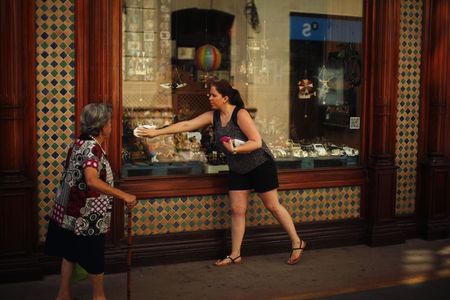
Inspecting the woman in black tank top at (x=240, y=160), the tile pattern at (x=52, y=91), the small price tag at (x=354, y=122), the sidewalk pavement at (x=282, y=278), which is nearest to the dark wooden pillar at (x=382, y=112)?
the small price tag at (x=354, y=122)

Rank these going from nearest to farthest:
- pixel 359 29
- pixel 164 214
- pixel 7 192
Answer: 1. pixel 7 192
2. pixel 164 214
3. pixel 359 29

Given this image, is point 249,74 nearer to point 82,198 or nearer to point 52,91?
point 52,91

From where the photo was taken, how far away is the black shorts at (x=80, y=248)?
478 centimetres

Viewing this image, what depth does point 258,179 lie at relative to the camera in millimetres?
6418

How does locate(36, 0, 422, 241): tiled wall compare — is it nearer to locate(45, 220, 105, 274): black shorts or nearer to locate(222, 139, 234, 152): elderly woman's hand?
locate(222, 139, 234, 152): elderly woman's hand

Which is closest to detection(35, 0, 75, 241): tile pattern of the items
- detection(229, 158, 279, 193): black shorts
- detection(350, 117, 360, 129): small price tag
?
detection(229, 158, 279, 193): black shorts

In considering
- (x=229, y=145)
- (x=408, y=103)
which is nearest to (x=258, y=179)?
(x=229, y=145)

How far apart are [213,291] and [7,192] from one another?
6.64 ft

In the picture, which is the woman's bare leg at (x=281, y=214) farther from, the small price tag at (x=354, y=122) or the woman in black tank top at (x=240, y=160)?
the small price tag at (x=354, y=122)

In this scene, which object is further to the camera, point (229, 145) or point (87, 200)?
point (229, 145)

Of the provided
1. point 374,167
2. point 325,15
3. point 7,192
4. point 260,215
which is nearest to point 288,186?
point 260,215

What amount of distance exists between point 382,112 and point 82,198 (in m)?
3.95

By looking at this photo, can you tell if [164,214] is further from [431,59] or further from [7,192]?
[431,59]

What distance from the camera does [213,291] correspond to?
19.1 feet
